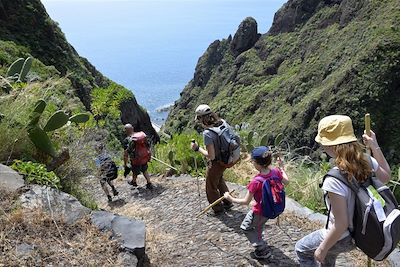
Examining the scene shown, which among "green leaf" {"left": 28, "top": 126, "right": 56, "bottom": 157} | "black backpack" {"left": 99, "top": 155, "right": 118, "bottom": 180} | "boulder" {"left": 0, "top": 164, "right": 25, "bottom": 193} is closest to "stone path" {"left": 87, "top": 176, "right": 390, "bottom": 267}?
"black backpack" {"left": 99, "top": 155, "right": 118, "bottom": 180}

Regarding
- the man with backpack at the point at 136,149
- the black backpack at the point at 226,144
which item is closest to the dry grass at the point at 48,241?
the black backpack at the point at 226,144

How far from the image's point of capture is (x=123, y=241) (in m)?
5.16

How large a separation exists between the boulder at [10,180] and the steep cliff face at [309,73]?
53117mm

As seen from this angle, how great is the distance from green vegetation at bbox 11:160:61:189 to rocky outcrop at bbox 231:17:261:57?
113m

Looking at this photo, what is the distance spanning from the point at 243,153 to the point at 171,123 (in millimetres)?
98941

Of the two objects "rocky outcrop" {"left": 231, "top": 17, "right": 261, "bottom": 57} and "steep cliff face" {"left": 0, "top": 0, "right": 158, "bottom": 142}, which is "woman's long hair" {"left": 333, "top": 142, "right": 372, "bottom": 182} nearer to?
"steep cliff face" {"left": 0, "top": 0, "right": 158, "bottom": 142}

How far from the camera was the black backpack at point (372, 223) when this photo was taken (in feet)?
11.6

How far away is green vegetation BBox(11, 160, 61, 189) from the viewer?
5.76 metres

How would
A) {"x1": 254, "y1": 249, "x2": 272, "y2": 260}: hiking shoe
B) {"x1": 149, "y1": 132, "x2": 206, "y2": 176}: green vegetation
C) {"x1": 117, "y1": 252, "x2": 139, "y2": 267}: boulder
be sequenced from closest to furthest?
{"x1": 117, "y1": 252, "x2": 139, "y2": 267}: boulder, {"x1": 254, "y1": 249, "x2": 272, "y2": 260}: hiking shoe, {"x1": 149, "y1": 132, "x2": 206, "y2": 176}: green vegetation

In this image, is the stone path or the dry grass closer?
the dry grass

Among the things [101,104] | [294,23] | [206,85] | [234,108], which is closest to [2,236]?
[101,104]

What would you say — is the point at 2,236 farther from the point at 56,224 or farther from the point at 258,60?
the point at 258,60

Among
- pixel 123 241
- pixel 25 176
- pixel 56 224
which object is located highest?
pixel 25 176

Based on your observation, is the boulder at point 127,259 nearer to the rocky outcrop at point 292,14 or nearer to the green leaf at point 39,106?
the green leaf at point 39,106
